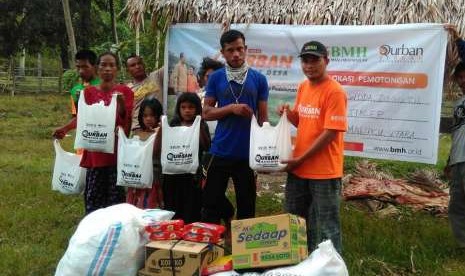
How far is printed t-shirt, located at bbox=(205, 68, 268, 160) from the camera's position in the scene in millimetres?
4293

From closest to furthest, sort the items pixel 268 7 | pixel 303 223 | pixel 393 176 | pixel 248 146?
pixel 303 223 → pixel 248 146 → pixel 268 7 → pixel 393 176

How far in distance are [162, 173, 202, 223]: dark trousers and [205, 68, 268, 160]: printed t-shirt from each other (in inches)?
24.9

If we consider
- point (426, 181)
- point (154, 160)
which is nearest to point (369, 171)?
point (426, 181)

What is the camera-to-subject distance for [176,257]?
3.54 meters

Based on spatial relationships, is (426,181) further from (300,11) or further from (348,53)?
(300,11)

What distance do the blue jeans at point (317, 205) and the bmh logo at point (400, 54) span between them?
1.89 metres

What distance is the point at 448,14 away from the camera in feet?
17.9

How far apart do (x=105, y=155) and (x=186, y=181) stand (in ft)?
2.42

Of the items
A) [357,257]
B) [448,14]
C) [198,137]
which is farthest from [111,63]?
[448,14]

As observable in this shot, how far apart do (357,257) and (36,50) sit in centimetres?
2889

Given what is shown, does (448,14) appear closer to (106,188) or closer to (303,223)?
(303,223)

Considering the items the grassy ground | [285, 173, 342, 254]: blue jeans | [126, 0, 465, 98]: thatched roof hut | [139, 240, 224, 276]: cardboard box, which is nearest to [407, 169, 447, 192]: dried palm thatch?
the grassy ground

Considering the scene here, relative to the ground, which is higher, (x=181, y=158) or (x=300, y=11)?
(x=300, y=11)

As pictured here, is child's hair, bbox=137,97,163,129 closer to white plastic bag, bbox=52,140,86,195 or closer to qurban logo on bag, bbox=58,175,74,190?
white plastic bag, bbox=52,140,86,195
